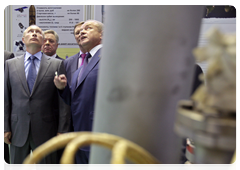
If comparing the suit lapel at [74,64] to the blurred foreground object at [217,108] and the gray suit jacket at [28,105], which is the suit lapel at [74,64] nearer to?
the gray suit jacket at [28,105]

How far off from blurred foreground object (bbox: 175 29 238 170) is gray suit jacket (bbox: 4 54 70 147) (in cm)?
155

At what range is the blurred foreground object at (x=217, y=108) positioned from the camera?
24 centimetres

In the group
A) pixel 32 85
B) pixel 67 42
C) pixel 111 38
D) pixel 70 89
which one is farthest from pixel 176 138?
pixel 67 42

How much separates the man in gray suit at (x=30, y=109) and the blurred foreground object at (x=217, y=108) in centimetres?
156

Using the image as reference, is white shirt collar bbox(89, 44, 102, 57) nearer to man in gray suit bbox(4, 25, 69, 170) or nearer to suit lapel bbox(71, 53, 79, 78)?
man in gray suit bbox(4, 25, 69, 170)

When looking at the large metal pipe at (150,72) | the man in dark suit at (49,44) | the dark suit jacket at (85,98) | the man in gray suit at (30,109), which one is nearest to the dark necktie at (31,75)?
the man in gray suit at (30,109)

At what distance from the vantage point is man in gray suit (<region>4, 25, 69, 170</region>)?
5.46ft

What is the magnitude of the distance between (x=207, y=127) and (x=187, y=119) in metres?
0.03

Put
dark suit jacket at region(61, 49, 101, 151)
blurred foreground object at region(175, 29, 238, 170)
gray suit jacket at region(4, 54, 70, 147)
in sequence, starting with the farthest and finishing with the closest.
Answer: gray suit jacket at region(4, 54, 70, 147) < dark suit jacket at region(61, 49, 101, 151) < blurred foreground object at region(175, 29, 238, 170)

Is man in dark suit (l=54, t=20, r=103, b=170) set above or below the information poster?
below

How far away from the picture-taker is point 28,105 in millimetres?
1655

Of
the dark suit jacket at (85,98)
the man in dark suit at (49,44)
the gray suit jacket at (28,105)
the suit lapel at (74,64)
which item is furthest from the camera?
the man in dark suit at (49,44)

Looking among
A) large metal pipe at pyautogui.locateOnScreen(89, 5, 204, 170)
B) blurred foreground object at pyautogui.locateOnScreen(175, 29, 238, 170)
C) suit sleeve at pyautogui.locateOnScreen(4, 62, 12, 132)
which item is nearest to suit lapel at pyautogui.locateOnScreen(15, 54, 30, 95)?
suit sleeve at pyautogui.locateOnScreen(4, 62, 12, 132)

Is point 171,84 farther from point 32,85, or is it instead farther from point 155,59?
point 32,85
